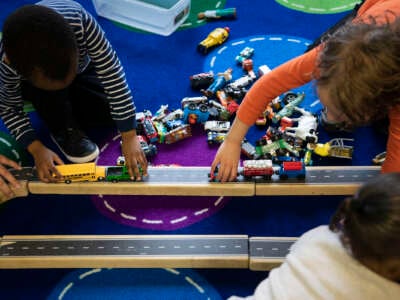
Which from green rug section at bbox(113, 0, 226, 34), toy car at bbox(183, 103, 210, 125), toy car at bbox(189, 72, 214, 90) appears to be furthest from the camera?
green rug section at bbox(113, 0, 226, 34)

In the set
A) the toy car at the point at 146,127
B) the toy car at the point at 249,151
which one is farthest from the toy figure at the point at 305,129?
the toy car at the point at 146,127

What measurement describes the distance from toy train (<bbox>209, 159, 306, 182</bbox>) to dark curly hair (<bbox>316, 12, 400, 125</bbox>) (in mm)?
389

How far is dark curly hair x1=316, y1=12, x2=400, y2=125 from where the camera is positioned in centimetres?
86

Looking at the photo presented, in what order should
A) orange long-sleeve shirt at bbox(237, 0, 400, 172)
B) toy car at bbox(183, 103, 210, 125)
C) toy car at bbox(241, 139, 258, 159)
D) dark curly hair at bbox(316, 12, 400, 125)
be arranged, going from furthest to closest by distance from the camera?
1. toy car at bbox(183, 103, 210, 125)
2. toy car at bbox(241, 139, 258, 159)
3. orange long-sleeve shirt at bbox(237, 0, 400, 172)
4. dark curly hair at bbox(316, 12, 400, 125)

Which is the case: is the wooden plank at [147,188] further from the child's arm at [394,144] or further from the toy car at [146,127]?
the child's arm at [394,144]

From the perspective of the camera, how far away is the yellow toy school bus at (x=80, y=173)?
1.29m

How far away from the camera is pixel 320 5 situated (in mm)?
2055

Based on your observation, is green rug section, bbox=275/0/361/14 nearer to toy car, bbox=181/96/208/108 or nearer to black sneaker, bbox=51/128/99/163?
toy car, bbox=181/96/208/108

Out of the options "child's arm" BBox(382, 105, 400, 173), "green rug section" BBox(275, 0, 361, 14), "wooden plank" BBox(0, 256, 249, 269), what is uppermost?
"green rug section" BBox(275, 0, 361, 14)

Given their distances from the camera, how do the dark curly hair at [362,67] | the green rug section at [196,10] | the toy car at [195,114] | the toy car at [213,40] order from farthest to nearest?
1. the green rug section at [196,10]
2. the toy car at [213,40]
3. the toy car at [195,114]
4. the dark curly hair at [362,67]

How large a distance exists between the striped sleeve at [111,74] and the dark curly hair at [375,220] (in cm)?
79

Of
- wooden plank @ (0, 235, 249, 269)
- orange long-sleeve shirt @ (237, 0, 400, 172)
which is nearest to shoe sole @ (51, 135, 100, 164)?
wooden plank @ (0, 235, 249, 269)

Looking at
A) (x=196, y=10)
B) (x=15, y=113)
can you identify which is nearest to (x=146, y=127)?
(x=15, y=113)

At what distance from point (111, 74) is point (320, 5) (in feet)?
4.03
